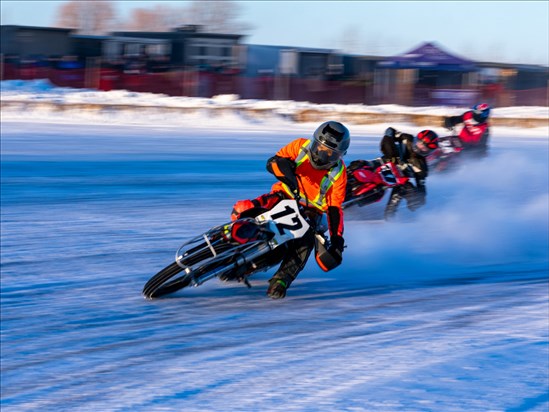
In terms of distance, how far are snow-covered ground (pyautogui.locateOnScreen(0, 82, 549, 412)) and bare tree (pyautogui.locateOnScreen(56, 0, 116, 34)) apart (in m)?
91.6

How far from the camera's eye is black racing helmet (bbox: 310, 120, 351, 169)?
8.09 m

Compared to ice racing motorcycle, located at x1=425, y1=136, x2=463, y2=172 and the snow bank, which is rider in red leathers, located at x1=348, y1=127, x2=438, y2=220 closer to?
ice racing motorcycle, located at x1=425, y1=136, x2=463, y2=172

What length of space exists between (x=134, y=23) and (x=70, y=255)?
11027cm

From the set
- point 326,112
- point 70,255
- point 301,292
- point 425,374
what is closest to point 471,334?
point 425,374

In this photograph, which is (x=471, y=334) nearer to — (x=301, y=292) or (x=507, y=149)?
(x=301, y=292)

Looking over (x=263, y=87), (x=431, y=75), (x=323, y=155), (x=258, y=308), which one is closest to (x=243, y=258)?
(x=258, y=308)

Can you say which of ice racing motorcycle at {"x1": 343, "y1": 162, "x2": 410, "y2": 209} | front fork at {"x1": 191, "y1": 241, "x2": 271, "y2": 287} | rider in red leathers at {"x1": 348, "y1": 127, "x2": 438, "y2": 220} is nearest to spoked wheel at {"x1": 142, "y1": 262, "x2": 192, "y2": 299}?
front fork at {"x1": 191, "y1": 241, "x2": 271, "y2": 287}

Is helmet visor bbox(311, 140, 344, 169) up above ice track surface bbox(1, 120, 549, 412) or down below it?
above

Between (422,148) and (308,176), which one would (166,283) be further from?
(422,148)

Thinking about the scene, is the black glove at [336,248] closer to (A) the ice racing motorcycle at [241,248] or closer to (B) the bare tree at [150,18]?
(A) the ice racing motorcycle at [241,248]

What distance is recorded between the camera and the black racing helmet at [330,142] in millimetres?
8094

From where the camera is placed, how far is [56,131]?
2220 centimetres

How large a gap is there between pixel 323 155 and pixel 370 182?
4491 mm

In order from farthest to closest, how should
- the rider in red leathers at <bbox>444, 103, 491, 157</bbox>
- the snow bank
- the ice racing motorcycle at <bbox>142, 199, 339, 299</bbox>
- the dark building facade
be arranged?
1. the dark building facade
2. the snow bank
3. the rider in red leathers at <bbox>444, 103, 491, 157</bbox>
4. the ice racing motorcycle at <bbox>142, 199, 339, 299</bbox>
